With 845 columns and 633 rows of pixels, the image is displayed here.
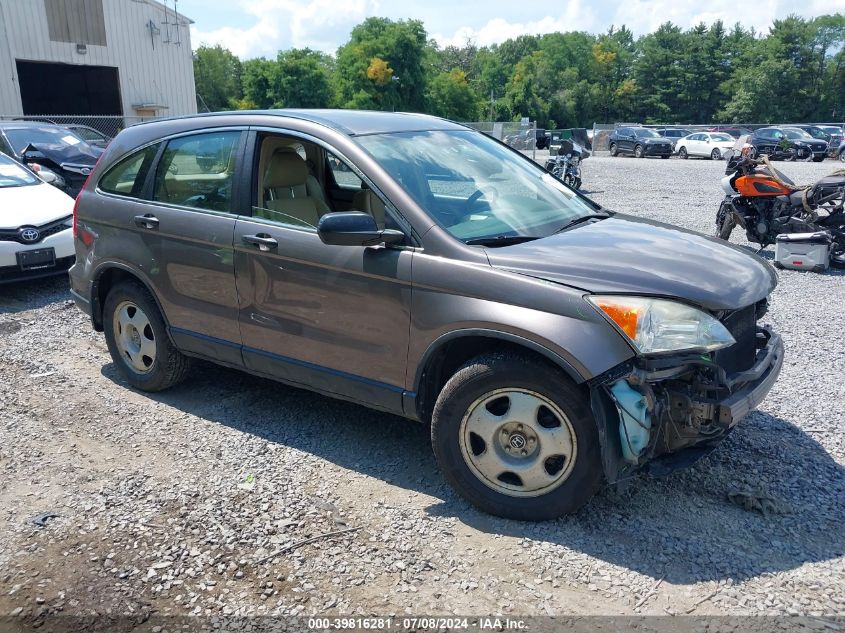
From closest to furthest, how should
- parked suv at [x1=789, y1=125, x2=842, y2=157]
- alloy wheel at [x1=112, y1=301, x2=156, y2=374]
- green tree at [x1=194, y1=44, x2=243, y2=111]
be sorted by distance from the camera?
alloy wheel at [x1=112, y1=301, x2=156, y2=374] < parked suv at [x1=789, y1=125, x2=842, y2=157] < green tree at [x1=194, y1=44, x2=243, y2=111]

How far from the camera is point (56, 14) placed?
27516 mm

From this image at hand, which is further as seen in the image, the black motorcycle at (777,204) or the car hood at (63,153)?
the car hood at (63,153)

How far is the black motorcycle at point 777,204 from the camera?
8609mm

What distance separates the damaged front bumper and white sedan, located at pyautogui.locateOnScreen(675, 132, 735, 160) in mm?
33717

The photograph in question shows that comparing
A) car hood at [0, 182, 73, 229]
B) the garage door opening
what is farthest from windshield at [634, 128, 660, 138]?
car hood at [0, 182, 73, 229]

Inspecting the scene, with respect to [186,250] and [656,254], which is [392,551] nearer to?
[656,254]

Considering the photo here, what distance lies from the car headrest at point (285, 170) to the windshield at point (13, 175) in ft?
18.7

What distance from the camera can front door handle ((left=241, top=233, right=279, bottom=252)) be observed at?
3963mm

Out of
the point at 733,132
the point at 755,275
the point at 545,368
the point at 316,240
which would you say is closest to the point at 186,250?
the point at 316,240

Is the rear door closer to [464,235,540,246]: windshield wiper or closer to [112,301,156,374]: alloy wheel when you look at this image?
[112,301,156,374]: alloy wheel

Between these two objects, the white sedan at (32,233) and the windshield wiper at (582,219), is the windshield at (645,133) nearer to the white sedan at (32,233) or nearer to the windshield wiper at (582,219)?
the white sedan at (32,233)

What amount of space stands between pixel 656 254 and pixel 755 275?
53 centimetres

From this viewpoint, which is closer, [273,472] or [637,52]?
[273,472]

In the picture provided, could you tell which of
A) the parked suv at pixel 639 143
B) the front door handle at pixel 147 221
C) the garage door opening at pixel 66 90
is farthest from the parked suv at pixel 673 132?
the front door handle at pixel 147 221
